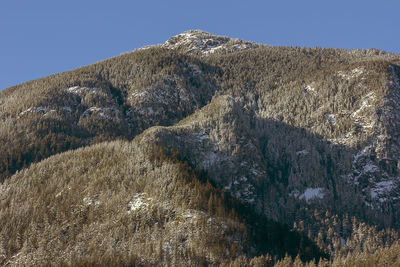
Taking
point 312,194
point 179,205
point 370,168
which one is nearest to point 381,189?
point 370,168

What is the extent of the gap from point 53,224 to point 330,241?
102 meters

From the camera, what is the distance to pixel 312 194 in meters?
190

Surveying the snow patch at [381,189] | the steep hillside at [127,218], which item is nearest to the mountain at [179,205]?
the steep hillside at [127,218]

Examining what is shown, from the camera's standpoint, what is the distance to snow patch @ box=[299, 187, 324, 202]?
187750 millimetres

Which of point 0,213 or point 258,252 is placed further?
point 0,213

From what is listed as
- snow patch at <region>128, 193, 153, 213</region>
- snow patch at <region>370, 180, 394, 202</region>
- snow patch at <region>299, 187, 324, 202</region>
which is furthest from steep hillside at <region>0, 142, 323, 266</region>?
snow patch at <region>370, 180, 394, 202</region>

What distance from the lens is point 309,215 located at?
17600 centimetres

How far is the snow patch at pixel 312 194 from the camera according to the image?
188 meters

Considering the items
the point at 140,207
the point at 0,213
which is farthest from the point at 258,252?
the point at 0,213

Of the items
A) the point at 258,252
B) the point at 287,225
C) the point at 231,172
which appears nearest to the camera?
the point at 258,252

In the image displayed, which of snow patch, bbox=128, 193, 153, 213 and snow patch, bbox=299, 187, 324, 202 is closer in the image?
snow patch, bbox=128, 193, 153, 213

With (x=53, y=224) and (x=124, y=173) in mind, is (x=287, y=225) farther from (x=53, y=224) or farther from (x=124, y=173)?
(x=53, y=224)

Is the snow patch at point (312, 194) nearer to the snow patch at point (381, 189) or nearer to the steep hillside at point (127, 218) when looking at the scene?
the snow patch at point (381, 189)

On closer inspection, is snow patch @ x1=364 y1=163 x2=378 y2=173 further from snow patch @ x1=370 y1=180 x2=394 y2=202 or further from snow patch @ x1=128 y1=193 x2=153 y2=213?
snow patch @ x1=128 y1=193 x2=153 y2=213
